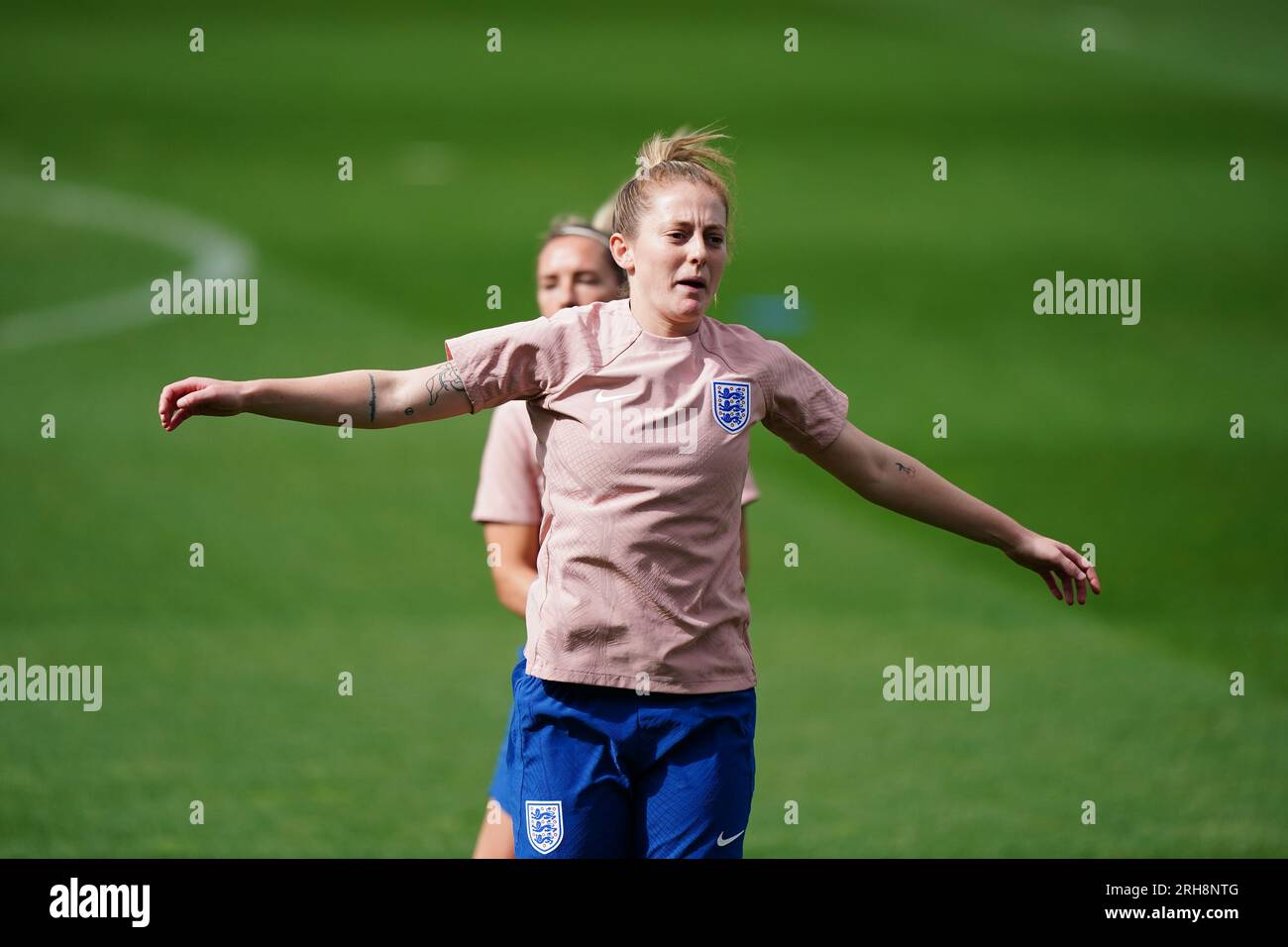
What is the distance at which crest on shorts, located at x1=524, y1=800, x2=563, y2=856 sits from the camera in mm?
4223

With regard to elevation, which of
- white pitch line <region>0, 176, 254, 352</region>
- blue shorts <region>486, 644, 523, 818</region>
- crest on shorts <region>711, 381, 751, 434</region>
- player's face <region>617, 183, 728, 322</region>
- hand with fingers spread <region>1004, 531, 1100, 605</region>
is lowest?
blue shorts <region>486, 644, 523, 818</region>

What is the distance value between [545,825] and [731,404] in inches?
48.3

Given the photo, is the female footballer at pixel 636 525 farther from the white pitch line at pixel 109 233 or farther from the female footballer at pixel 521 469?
the white pitch line at pixel 109 233

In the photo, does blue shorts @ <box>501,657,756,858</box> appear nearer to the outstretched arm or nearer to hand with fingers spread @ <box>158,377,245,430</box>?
the outstretched arm

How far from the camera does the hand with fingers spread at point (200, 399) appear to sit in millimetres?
3973

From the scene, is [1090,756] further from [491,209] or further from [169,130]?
[169,130]

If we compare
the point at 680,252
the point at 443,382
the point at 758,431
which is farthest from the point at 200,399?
the point at 758,431

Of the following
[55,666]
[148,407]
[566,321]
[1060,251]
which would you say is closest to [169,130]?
[148,407]

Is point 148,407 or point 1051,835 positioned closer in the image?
point 1051,835

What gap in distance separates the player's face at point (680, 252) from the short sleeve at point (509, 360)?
258 mm

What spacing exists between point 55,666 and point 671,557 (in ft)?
25.6

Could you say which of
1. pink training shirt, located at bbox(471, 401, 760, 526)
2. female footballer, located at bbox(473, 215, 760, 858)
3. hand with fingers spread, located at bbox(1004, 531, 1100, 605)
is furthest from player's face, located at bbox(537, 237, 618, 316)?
hand with fingers spread, located at bbox(1004, 531, 1100, 605)

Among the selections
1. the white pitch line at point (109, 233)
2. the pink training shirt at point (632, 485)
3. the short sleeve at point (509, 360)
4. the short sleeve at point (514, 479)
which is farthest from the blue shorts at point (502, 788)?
the white pitch line at point (109, 233)

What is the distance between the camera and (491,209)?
22125 mm
